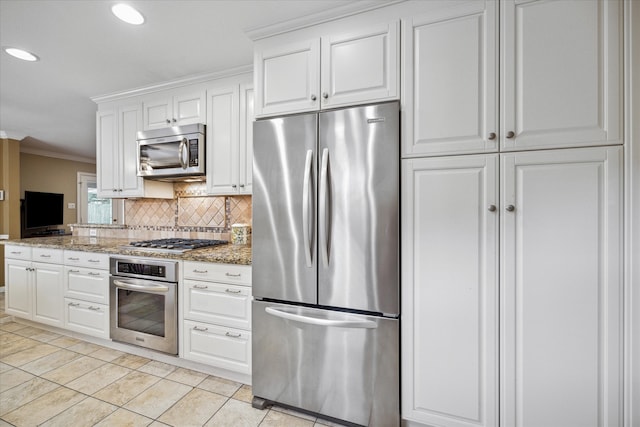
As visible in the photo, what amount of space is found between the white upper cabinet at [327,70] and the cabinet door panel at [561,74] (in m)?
0.55

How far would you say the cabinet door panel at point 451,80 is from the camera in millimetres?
1448

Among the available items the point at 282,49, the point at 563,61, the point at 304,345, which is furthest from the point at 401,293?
the point at 282,49

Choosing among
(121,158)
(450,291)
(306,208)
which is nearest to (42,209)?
(121,158)

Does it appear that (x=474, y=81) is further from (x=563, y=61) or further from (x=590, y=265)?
(x=590, y=265)

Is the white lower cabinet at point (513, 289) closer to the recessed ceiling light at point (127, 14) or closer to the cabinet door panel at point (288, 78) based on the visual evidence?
the cabinet door panel at point (288, 78)

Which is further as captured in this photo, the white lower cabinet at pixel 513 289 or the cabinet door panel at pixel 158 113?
the cabinet door panel at pixel 158 113

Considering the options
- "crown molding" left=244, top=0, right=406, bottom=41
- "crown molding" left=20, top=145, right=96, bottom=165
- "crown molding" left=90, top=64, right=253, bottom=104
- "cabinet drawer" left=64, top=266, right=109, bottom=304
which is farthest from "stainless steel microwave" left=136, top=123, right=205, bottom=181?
"crown molding" left=20, top=145, right=96, bottom=165

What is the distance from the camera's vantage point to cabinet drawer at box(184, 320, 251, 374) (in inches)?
80.5

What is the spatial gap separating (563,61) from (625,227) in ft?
2.50

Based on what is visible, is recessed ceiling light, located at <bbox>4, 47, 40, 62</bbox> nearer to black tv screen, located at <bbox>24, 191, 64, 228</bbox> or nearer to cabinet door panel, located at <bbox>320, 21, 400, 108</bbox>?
cabinet door panel, located at <bbox>320, 21, 400, 108</bbox>

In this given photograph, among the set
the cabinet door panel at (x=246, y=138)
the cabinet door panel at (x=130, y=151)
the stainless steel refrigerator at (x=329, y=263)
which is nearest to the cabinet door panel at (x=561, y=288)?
the stainless steel refrigerator at (x=329, y=263)

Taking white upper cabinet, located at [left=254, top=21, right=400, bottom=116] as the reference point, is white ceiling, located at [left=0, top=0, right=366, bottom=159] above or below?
above

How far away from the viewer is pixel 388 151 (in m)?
1.57

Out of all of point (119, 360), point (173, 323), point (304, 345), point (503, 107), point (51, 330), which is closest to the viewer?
point (503, 107)
